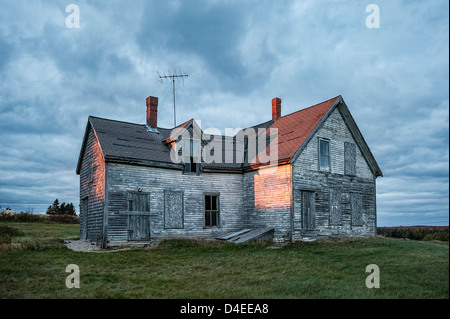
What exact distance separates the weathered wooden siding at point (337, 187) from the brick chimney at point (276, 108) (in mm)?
4386

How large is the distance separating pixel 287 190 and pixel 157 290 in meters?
11.5

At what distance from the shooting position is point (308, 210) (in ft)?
64.7

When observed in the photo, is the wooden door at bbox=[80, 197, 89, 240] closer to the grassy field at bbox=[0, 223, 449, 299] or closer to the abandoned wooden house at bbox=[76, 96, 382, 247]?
the abandoned wooden house at bbox=[76, 96, 382, 247]

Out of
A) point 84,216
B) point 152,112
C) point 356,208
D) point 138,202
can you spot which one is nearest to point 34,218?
point 84,216

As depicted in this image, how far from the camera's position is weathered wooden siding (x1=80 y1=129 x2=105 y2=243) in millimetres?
18344

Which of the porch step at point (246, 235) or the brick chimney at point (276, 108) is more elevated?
the brick chimney at point (276, 108)

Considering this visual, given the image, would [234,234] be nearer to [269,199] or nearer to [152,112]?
[269,199]

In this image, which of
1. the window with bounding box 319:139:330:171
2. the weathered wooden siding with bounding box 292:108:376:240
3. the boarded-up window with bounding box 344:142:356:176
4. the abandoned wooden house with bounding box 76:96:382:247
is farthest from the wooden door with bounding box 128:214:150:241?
the boarded-up window with bounding box 344:142:356:176

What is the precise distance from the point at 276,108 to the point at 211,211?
8652 millimetres

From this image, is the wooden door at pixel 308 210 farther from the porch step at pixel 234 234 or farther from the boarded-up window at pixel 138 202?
the boarded-up window at pixel 138 202

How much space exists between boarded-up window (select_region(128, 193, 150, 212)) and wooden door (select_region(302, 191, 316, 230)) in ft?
26.1

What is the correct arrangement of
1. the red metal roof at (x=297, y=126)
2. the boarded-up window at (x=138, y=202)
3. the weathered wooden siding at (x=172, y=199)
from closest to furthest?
the weathered wooden siding at (x=172, y=199)
the boarded-up window at (x=138, y=202)
the red metal roof at (x=297, y=126)

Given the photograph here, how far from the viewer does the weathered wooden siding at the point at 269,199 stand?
19.3 metres

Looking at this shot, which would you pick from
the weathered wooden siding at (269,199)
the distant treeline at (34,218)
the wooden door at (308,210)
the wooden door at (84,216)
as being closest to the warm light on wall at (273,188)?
the weathered wooden siding at (269,199)
